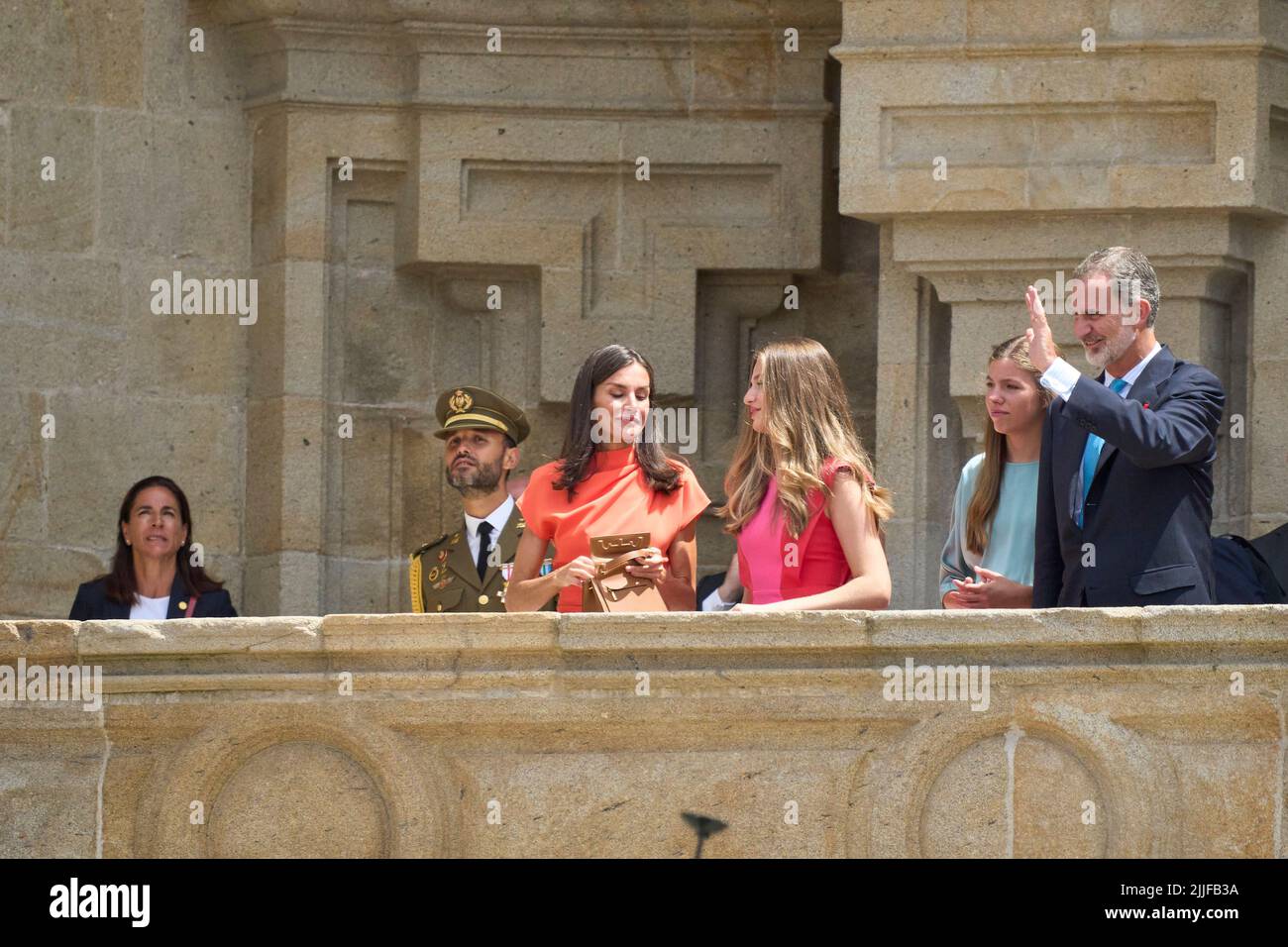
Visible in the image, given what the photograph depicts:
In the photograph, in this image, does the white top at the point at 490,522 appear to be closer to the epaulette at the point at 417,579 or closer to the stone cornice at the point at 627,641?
the epaulette at the point at 417,579

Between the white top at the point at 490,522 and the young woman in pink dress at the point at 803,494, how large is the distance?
1.49 m

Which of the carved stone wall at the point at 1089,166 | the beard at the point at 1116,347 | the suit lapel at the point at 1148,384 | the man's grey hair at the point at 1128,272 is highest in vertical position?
the carved stone wall at the point at 1089,166

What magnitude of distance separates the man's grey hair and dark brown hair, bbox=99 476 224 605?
9.98 feet

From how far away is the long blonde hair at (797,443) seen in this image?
619cm

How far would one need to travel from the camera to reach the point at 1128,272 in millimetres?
6070

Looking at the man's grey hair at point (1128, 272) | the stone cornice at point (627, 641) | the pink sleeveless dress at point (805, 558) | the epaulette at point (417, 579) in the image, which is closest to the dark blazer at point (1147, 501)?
the man's grey hair at point (1128, 272)

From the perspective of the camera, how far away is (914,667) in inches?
218

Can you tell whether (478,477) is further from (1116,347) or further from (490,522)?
(1116,347)

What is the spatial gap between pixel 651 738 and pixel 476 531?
215 centimetres

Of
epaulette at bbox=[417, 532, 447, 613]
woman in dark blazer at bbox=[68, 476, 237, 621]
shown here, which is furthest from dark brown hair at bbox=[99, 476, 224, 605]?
epaulette at bbox=[417, 532, 447, 613]

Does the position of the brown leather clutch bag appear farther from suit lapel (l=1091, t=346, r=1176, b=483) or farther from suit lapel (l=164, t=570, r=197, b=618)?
suit lapel (l=164, t=570, r=197, b=618)

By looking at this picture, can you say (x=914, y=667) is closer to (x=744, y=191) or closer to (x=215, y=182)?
(x=744, y=191)

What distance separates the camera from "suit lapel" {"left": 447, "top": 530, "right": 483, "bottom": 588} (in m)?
7.69
